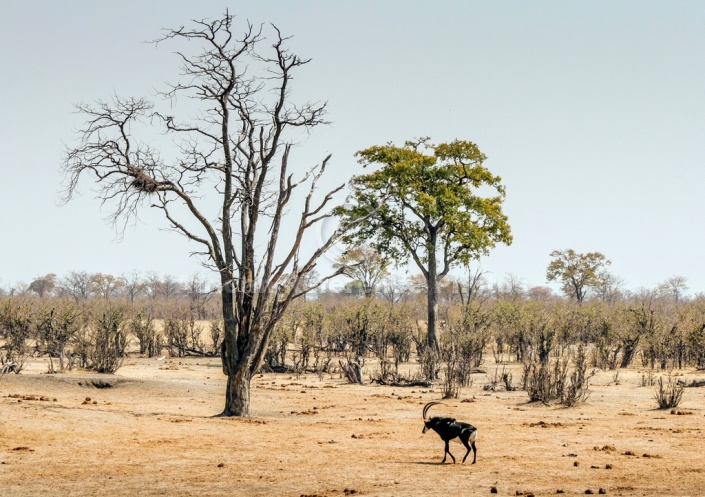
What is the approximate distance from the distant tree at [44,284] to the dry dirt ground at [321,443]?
85677mm

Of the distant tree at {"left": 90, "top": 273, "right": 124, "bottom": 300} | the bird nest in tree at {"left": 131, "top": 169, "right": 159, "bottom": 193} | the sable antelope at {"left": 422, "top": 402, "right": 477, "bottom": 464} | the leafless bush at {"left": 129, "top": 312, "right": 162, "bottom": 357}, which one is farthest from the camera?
the distant tree at {"left": 90, "top": 273, "right": 124, "bottom": 300}

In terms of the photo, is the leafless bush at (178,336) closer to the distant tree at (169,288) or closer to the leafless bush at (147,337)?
the leafless bush at (147,337)

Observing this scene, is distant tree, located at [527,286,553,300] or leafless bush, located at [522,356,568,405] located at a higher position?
distant tree, located at [527,286,553,300]

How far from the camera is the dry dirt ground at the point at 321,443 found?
9.15 m

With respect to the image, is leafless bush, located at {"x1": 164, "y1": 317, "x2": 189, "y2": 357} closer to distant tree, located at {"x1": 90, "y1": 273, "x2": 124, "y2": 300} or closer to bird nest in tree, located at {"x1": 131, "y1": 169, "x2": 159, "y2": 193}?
bird nest in tree, located at {"x1": 131, "y1": 169, "x2": 159, "y2": 193}

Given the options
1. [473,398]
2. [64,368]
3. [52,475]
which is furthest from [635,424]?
[64,368]

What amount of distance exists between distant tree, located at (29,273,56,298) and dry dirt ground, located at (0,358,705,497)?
281 ft

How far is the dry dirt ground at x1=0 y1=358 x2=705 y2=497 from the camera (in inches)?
360

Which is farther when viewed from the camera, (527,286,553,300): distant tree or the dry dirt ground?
(527,286,553,300): distant tree

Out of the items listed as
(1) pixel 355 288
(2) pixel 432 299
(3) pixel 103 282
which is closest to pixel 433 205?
(2) pixel 432 299

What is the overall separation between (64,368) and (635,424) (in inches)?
667

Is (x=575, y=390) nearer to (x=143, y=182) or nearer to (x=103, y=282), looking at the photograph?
(x=143, y=182)

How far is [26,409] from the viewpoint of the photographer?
14406mm

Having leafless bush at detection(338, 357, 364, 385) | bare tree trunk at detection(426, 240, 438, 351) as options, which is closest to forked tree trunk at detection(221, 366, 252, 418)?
leafless bush at detection(338, 357, 364, 385)
